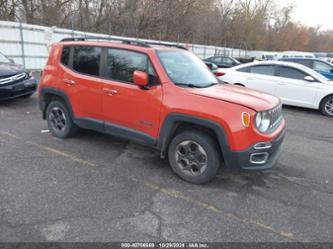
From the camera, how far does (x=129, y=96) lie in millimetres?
3812

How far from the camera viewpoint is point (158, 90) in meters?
3.57

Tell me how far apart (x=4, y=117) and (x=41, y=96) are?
6.06ft

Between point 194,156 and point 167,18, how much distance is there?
26253mm

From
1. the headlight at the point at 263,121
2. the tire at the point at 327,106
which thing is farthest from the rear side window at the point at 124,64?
the tire at the point at 327,106

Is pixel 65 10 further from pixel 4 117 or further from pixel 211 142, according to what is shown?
pixel 211 142

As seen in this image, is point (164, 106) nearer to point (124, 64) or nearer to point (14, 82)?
point (124, 64)

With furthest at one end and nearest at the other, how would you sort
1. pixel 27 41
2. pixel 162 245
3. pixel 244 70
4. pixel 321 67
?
pixel 27 41, pixel 321 67, pixel 244 70, pixel 162 245

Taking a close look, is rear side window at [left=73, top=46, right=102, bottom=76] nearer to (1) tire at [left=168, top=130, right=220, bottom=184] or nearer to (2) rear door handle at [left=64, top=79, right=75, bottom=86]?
(2) rear door handle at [left=64, top=79, right=75, bottom=86]

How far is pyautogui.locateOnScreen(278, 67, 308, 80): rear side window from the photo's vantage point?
8245 mm

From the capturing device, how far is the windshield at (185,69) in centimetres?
372

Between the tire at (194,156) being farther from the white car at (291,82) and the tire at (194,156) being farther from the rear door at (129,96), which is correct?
the white car at (291,82)

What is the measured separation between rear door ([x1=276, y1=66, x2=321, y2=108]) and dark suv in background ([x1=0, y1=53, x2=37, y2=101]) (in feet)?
24.7

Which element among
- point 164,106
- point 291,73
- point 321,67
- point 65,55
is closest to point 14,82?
point 65,55

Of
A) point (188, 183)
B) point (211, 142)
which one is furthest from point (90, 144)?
point (211, 142)
